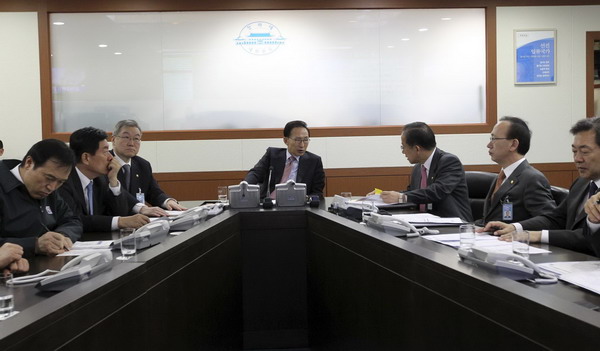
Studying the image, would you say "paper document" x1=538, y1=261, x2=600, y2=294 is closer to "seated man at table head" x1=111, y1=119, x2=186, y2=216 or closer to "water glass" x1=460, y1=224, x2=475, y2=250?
"water glass" x1=460, y1=224, x2=475, y2=250

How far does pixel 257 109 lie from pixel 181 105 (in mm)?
774

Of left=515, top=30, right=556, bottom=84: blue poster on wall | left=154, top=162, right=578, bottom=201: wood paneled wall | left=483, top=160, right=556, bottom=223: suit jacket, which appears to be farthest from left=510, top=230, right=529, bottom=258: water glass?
left=515, top=30, right=556, bottom=84: blue poster on wall

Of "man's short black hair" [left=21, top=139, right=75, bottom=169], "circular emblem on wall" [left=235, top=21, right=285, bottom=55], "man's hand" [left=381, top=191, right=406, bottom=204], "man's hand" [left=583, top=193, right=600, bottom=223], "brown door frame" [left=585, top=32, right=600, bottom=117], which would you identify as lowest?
"man's hand" [left=381, top=191, right=406, bottom=204]

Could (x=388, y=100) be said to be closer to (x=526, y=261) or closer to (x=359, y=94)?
(x=359, y=94)

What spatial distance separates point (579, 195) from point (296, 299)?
1.67 metres

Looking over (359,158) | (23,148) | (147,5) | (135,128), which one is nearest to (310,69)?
(359,158)

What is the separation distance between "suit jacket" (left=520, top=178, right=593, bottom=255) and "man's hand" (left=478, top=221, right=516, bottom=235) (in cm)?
16

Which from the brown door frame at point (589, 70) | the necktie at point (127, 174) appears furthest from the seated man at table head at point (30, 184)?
the brown door frame at point (589, 70)

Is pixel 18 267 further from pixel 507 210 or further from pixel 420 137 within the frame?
pixel 420 137

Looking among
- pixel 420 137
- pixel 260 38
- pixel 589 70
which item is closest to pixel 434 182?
pixel 420 137

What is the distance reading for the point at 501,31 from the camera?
638 cm

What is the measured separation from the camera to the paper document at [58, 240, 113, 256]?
2.36 metres

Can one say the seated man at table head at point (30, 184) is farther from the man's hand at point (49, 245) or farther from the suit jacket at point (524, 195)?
the suit jacket at point (524, 195)

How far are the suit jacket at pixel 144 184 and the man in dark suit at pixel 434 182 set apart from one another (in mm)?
1725
